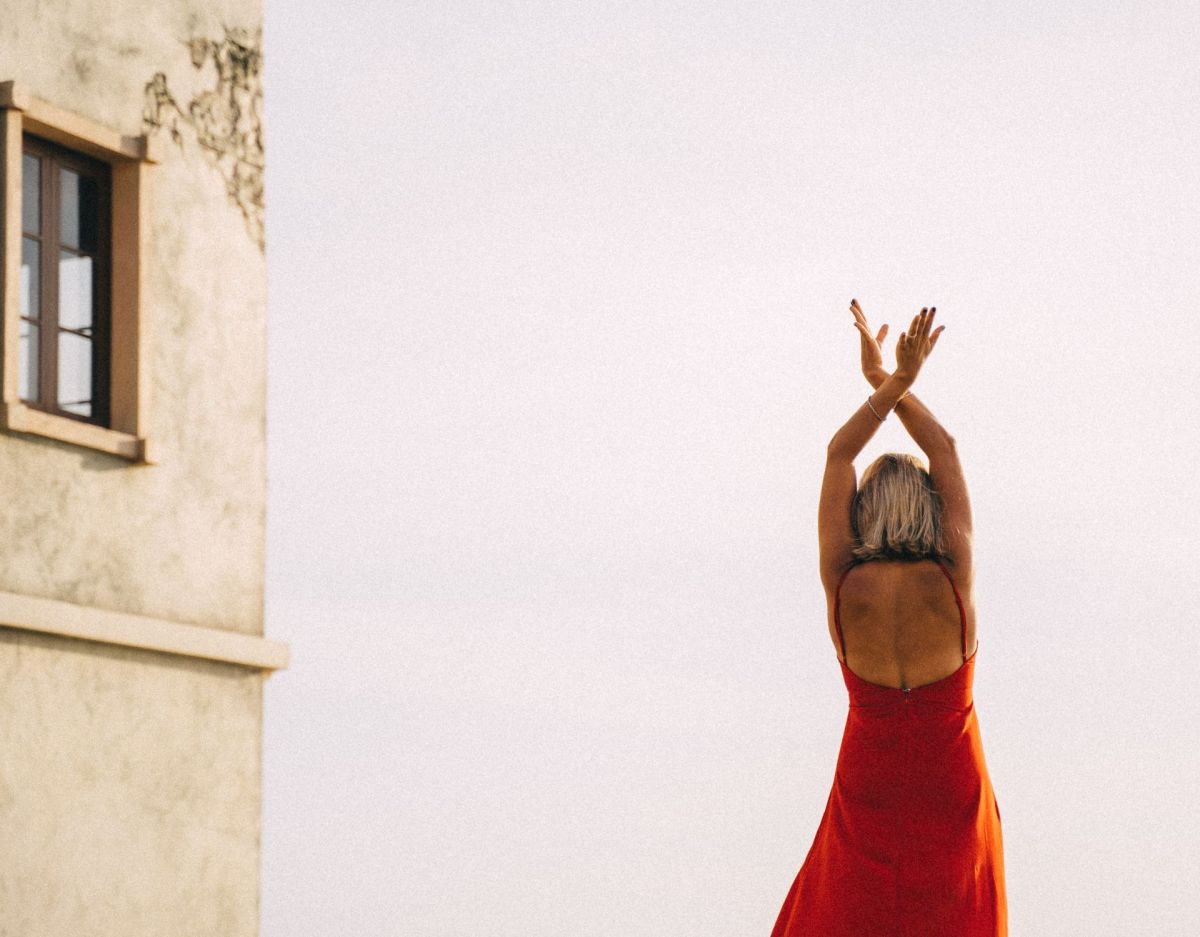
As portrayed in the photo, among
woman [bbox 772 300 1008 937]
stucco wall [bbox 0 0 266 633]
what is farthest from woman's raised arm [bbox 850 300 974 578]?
stucco wall [bbox 0 0 266 633]

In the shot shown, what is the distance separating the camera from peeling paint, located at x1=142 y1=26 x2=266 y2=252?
9.34 m

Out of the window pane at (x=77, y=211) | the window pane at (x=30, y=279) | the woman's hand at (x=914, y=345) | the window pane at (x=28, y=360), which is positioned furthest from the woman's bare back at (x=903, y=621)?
the window pane at (x=77, y=211)

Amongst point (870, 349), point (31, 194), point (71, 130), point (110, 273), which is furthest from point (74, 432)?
point (870, 349)

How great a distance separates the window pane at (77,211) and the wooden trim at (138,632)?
1.90 metres

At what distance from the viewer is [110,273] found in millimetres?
8969

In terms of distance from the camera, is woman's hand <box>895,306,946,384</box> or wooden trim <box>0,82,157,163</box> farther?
wooden trim <box>0,82,157,163</box>

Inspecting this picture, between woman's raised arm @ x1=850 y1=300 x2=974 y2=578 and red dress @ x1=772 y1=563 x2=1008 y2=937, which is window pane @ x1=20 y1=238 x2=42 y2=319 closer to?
woman's raised arm @ x1=850 y1=300 x2=974 y2=578

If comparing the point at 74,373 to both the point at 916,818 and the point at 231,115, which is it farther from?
the point at 916,818

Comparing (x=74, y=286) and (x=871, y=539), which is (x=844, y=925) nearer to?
(x=871, y=539)

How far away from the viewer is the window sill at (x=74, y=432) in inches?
313

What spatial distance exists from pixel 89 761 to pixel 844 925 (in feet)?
16.6

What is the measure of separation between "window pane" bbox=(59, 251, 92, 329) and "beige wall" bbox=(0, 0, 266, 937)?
0.36 m

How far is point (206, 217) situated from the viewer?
31.1 ft

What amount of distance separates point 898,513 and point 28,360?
5426 mm
